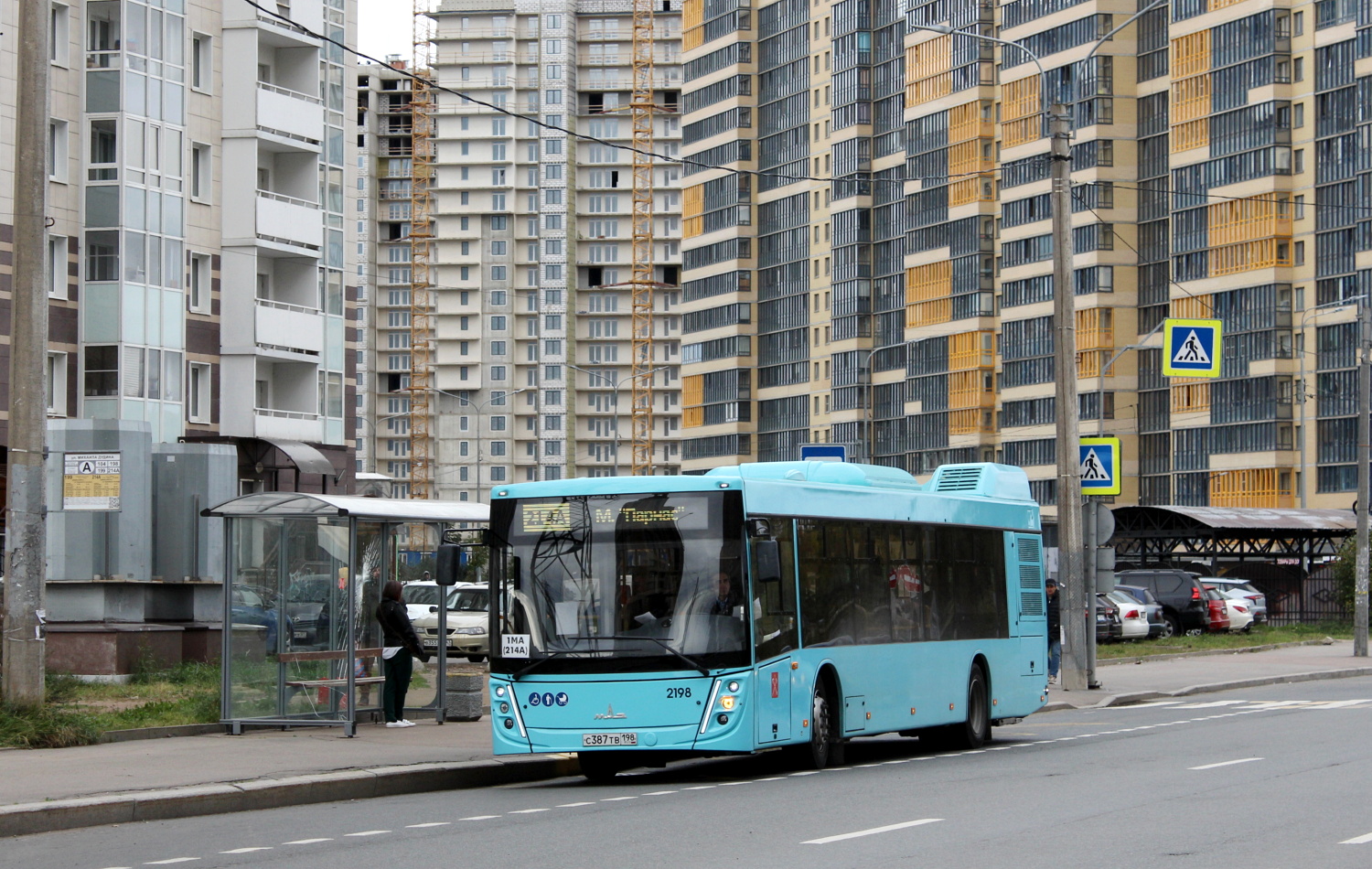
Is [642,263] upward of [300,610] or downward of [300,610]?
upward

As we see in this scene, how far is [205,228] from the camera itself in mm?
52781

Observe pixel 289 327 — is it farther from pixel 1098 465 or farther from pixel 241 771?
pixel 241 771

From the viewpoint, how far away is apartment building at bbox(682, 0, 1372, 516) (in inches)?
3629

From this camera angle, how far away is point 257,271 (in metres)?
54.8

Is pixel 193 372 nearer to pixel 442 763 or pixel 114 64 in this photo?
pixel 114 64

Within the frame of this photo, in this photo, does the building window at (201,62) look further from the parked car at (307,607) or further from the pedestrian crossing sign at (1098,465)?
the parked car at (307,607)

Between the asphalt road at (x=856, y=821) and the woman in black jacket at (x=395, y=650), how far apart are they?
3534mm

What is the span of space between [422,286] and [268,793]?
149m

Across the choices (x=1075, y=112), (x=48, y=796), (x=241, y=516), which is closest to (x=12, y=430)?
(x=241, y=516)

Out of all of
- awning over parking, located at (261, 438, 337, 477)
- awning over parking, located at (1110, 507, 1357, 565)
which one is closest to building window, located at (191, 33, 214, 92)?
awning over parking, located at (261, 438, 337, 477)

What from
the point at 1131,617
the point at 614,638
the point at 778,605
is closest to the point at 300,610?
the point at 614,638

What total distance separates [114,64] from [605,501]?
35.0 meters

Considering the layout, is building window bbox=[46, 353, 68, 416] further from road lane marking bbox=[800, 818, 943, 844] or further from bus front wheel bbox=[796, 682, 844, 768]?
road lane marking bbox=[800, 818, 943, 844]

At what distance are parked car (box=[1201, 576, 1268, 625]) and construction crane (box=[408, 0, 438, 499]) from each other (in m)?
108
